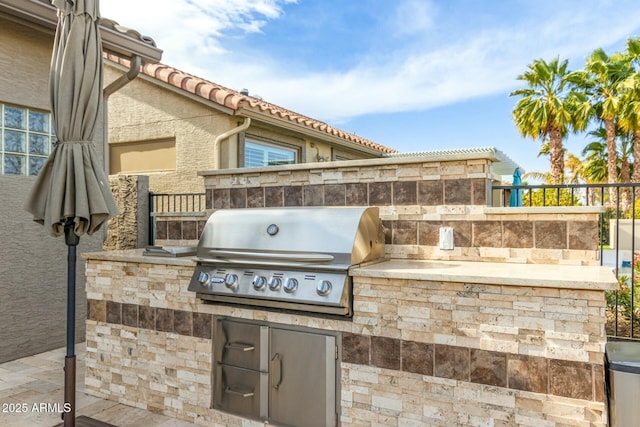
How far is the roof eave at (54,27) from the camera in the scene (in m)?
4.67

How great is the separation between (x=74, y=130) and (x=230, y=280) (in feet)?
5.27

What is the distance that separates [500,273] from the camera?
2.79m

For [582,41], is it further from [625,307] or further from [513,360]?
[513,360]

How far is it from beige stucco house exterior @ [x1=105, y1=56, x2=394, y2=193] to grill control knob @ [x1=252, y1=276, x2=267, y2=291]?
14.7ft

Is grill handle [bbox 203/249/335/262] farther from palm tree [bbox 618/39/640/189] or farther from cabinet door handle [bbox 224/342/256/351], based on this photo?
palm tree [bbox 618/39/640/189]

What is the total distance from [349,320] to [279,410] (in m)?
0.94

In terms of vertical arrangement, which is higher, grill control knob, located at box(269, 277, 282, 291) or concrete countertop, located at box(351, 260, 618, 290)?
concrete countertop, located at box(351, 260, 618, 290)

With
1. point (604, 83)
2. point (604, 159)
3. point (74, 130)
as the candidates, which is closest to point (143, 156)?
point (74, 130)

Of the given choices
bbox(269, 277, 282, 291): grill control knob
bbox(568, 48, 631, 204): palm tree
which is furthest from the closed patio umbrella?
bbox(568, 48, 631, 204): palm tree

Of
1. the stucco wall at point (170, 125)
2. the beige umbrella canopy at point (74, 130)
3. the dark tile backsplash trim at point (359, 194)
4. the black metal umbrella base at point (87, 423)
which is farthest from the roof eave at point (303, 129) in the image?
the black metal umbrella base at point (87, 423)

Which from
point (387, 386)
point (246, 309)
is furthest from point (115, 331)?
point (387, 386)

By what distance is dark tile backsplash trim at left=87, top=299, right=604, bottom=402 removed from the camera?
2.47 meters

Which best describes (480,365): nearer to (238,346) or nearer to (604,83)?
A: (238,346)

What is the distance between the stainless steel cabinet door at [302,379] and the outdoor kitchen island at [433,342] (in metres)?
0.08
